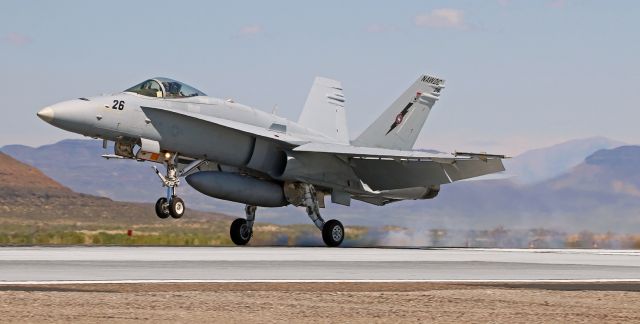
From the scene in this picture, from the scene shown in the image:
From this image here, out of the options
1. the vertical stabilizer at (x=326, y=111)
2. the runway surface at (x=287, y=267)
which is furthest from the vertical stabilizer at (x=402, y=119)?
the runway surface at (x=287, y=267)

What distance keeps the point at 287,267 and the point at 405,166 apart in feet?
38.9

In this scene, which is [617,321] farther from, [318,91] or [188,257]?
[318,91]

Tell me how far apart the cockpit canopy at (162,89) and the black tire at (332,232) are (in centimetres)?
468

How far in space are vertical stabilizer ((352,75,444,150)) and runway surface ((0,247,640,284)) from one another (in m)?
9.76

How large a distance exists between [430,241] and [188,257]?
61.6 ft

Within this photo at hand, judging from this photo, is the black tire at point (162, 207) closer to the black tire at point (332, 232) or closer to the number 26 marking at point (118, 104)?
the number 26 marking at point (118, 104)

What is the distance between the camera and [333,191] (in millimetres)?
29719

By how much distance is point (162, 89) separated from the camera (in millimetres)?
26672

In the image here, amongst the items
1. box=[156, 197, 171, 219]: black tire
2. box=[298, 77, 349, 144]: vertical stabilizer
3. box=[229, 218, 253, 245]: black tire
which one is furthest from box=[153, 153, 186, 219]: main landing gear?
box=[298, 77, 349, 144]: vertical stabilizer

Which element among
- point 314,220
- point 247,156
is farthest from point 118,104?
point 314,220

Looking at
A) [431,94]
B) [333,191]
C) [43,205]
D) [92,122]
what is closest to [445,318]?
[92,122]

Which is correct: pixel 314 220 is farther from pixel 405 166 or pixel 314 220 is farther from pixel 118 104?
pixel 118 104

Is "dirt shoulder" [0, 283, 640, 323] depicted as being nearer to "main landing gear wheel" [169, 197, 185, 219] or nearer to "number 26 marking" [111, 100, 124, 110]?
"main landing gear wheel" [169, 197, 185, 219]

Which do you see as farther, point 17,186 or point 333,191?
point 17,186
